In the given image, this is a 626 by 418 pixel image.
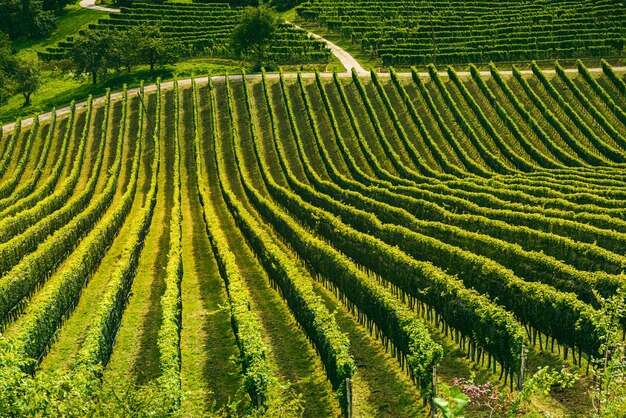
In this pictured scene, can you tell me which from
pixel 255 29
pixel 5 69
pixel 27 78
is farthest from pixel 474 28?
pixel 5 69

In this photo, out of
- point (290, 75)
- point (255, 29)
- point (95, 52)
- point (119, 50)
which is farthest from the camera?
point (119, 50)

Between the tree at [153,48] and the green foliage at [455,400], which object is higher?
the tree at [153,48]

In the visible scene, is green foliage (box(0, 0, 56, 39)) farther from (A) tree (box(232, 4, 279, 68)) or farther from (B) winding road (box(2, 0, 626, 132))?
(A) tree (box(232, 4, 279, 68))

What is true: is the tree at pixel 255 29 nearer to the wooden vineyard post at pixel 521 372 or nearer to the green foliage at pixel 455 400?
the wooden vineyard post at pixel 521 372

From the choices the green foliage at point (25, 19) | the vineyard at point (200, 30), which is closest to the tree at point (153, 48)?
the vineyard at point (200, 30)

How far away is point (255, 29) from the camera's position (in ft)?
384

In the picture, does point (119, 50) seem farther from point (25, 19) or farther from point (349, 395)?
point (349, 395)

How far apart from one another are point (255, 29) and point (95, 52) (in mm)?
31046

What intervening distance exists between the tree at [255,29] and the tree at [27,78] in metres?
37.8

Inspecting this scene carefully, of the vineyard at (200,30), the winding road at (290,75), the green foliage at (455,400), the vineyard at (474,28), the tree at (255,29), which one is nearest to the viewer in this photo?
the green foliage at (455,400)

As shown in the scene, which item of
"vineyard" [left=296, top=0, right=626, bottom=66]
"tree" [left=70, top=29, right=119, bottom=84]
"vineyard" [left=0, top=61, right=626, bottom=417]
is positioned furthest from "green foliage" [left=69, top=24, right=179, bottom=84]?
"vineyard" [left=296, top=0, right=626, bottom=66]

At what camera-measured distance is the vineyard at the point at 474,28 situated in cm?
11444

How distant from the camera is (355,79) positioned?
106 meters

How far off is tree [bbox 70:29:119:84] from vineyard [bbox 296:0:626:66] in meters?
49.5
